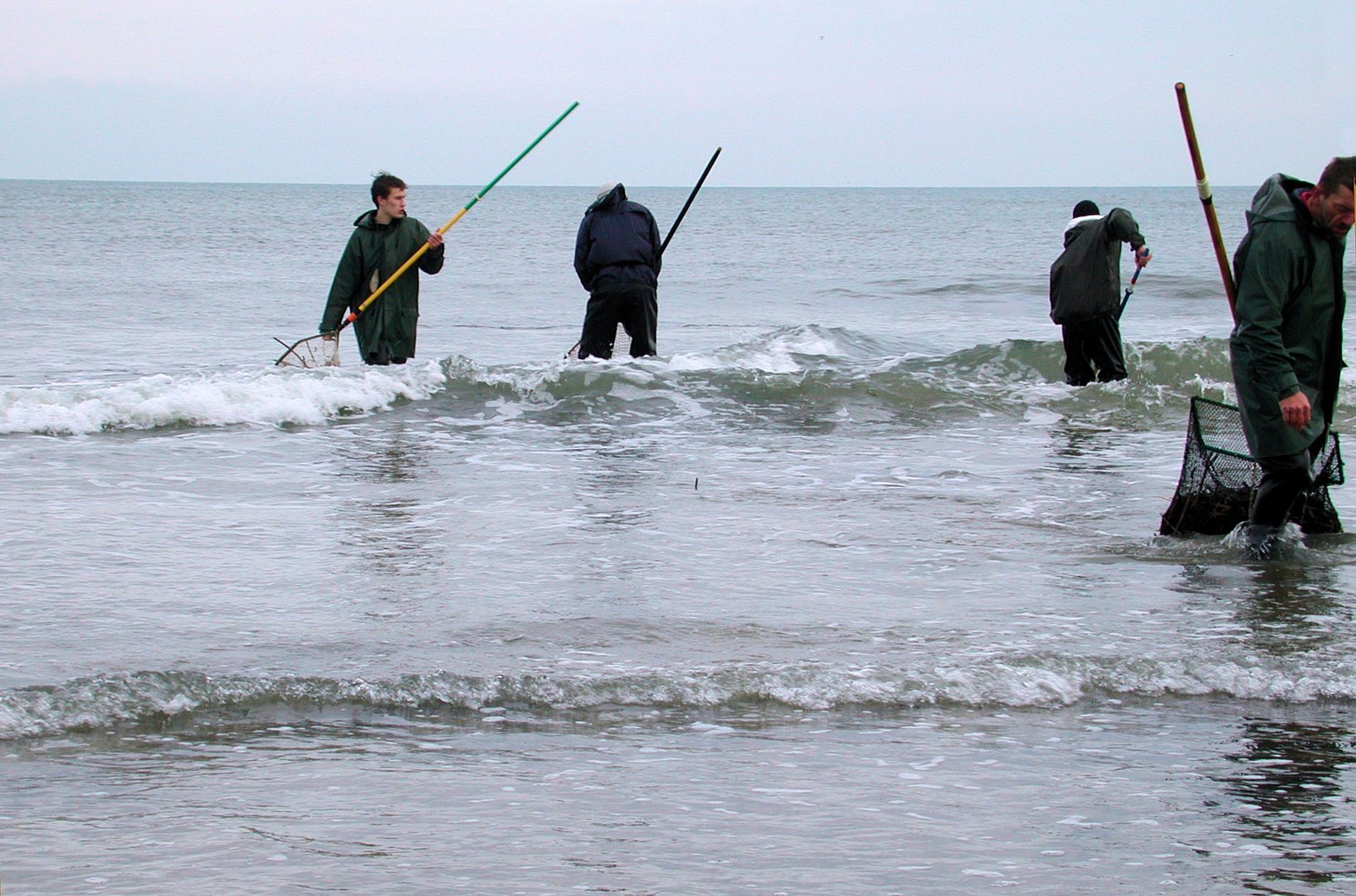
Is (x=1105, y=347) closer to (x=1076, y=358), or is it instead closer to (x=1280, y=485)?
(x=1076, y=358)

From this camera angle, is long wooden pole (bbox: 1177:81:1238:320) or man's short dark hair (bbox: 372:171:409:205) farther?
man's short dark hair (bbox: 372:171:409:205)

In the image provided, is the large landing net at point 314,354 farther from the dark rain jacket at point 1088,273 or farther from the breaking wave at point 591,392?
the dark rain jacket at point 1088,273

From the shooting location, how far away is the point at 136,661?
4254 mm

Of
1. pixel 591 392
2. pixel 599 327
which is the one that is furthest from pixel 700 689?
pixel 591 392

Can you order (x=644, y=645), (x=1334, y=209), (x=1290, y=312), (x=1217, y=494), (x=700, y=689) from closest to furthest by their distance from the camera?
(x=700, y=689), (x=644, y=645), (x=1334, y=209), (x=1290, y=312), (x=1217, y=494)

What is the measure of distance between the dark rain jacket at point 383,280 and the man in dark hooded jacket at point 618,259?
1.27 metres

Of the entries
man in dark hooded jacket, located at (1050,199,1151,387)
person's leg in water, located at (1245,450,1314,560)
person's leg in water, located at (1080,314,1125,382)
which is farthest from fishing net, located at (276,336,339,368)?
person's leg in water, located at (1245,450,1314,560)

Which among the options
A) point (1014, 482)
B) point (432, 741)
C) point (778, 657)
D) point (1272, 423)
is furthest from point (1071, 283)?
point (432, 741)

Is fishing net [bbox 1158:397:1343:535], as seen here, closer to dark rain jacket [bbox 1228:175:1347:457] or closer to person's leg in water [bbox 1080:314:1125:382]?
dark rain jacket [bbox 1228:175:1347:457]

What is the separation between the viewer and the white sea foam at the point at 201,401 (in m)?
9.15

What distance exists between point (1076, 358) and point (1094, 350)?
0.17 m

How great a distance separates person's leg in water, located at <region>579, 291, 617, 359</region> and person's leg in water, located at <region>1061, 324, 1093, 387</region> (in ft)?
10.7

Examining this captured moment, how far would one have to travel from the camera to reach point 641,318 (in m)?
10.4

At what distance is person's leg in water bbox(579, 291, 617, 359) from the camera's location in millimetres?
10352
